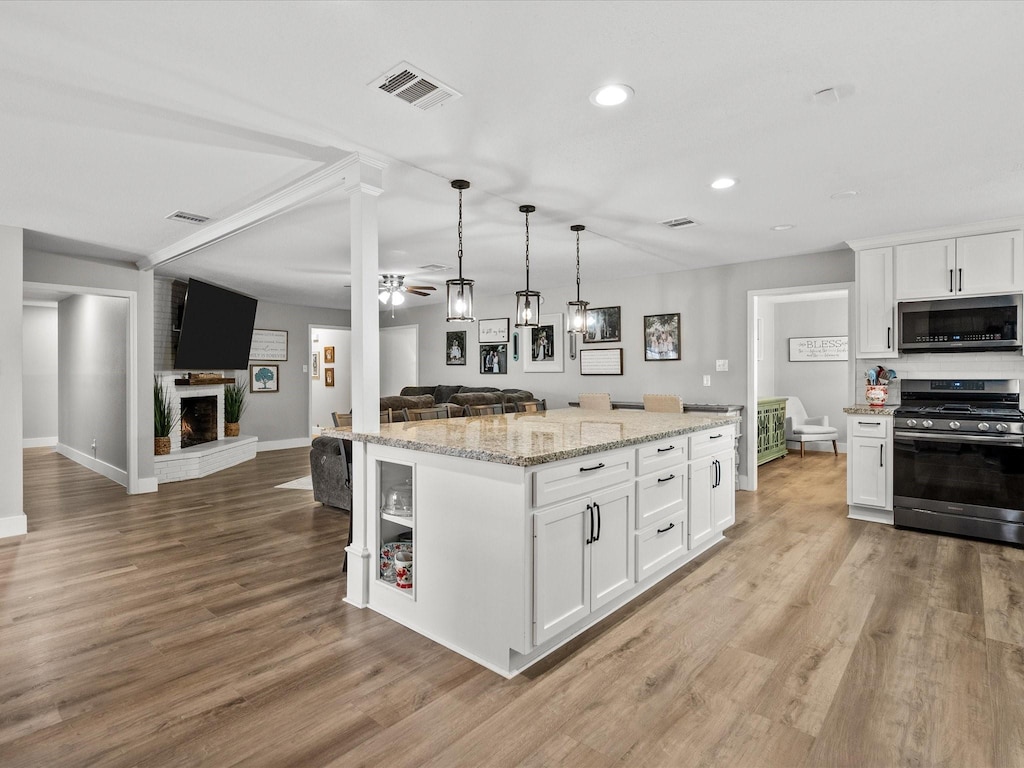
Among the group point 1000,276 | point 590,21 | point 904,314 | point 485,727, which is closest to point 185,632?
point 485,727

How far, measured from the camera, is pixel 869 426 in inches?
175

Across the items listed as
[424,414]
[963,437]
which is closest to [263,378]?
[424,414]

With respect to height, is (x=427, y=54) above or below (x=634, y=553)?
above

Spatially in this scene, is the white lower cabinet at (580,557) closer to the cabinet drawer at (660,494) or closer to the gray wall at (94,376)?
the cabinet drawer at (660,494)

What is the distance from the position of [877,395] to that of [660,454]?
105 inches

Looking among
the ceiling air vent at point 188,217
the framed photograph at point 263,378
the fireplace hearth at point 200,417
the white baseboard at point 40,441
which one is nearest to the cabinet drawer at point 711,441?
the ceiling air vent at point 188,217

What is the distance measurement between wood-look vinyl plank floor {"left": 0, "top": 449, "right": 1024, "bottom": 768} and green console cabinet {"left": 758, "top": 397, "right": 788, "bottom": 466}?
3.09 meters

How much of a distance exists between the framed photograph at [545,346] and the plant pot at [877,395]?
142 inches

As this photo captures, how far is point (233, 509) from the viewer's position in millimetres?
4867

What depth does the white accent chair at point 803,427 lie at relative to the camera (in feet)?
24.3

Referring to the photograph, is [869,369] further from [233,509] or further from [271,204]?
[233,509]

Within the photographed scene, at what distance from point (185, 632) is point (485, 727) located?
1.58 meters

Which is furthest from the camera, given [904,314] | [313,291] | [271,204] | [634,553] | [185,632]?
[313,291]

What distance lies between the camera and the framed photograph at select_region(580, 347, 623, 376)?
22.0 feet
